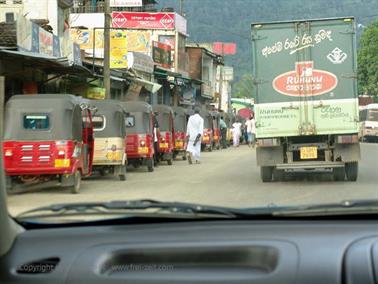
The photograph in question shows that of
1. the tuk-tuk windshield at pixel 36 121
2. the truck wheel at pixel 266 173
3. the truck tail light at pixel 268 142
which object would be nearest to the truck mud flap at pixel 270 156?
the truck tail light at pixel 268 142

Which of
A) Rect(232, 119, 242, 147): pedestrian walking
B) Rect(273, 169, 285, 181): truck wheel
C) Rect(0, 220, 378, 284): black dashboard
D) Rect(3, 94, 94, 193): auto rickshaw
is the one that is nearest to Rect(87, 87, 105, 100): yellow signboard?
Rect(273, 169, 285, 181): truck wheel

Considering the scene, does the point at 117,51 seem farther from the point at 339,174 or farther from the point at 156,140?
the point at 339,174

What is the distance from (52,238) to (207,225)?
2.03ft

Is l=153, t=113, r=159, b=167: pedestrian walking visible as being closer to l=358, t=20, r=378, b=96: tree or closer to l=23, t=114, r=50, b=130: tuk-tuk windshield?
l=23, t=114, r=50, b=130: tuk-tuk windshield

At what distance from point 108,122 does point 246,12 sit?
136ft

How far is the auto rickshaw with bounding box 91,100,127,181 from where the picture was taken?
55.4 ft

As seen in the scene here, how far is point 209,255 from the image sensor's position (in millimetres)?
2486

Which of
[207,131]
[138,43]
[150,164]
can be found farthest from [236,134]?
[150,164]

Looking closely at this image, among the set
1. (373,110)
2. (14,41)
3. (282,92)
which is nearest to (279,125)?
(282,92)

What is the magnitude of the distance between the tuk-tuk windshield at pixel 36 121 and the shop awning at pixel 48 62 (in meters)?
2.24

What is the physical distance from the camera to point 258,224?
2.69 meters

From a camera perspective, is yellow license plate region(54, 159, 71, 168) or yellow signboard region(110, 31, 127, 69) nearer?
yellow license plate region(54, 159, 71, 168)

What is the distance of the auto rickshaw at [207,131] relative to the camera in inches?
1423

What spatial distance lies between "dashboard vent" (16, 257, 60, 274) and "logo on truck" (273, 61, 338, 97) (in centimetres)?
1226
